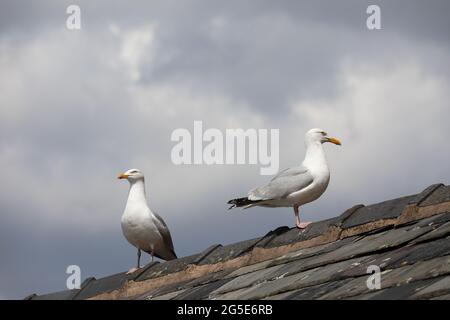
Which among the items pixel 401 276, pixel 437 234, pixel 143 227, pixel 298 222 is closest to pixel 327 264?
pixel 437 234

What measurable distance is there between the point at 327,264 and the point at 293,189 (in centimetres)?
405

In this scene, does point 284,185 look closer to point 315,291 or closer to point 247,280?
point 247,280

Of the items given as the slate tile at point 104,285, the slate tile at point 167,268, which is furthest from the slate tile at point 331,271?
the slate tile at point 104,285

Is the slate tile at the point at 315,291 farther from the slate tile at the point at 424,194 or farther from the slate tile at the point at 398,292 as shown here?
the slate tile at the point at 424,194

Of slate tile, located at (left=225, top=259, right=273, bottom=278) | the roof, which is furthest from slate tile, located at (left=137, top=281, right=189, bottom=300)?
slate tile, located at (left=225, top=259, right=273, bottom=278)

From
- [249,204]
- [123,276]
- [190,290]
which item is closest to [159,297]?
[190,290]

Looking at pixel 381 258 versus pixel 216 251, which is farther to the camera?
pixel 216 251

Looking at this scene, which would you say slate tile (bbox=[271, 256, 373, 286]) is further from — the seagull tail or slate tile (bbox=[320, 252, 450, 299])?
the seagull tail

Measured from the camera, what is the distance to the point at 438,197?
29.1 ft

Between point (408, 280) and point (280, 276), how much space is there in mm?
1848

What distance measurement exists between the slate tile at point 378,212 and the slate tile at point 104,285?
2663 millimetres
